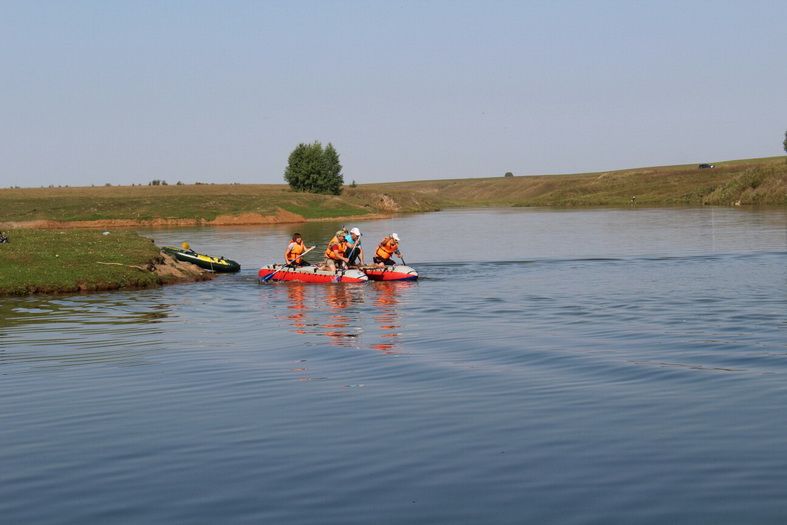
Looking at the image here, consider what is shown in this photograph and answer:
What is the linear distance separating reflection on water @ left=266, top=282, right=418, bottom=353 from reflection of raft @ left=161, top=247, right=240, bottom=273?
5.29 metres

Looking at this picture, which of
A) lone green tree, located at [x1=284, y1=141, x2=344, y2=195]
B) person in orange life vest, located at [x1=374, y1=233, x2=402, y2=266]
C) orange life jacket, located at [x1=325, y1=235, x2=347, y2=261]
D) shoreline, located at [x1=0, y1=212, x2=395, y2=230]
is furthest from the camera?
lone green tree, located at [x1=284, y1=141, x2=344, y2=195]

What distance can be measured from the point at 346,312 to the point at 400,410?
15589 mm

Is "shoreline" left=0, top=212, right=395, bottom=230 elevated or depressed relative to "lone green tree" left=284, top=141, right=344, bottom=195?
depressed

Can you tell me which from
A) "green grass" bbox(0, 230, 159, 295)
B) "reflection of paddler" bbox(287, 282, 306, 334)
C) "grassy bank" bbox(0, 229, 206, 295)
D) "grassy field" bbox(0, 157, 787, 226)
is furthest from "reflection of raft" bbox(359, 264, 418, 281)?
"grassy field" bbox(0, 157, 787, 226)

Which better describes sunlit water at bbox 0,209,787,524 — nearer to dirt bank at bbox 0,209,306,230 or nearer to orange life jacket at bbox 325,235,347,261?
orange life jacket at bbox 325,235,347,261

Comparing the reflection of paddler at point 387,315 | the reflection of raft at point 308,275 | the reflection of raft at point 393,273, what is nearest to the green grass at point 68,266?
the reflection of raft at point 308,275

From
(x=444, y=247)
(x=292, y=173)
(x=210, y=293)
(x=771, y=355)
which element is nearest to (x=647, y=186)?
(x=292, y=173)

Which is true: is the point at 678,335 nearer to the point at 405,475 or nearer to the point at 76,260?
the point at 405,475

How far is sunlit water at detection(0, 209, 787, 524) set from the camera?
988 centimetres

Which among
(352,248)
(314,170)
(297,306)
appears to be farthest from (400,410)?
(314,170)

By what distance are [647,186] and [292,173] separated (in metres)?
60.2

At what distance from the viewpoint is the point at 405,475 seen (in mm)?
10742

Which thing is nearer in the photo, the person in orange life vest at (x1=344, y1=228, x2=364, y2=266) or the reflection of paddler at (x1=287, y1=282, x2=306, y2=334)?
the reflection of paddler at (x1=287, y1=282, x2=306, y2=334)

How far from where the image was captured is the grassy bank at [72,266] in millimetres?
33938
